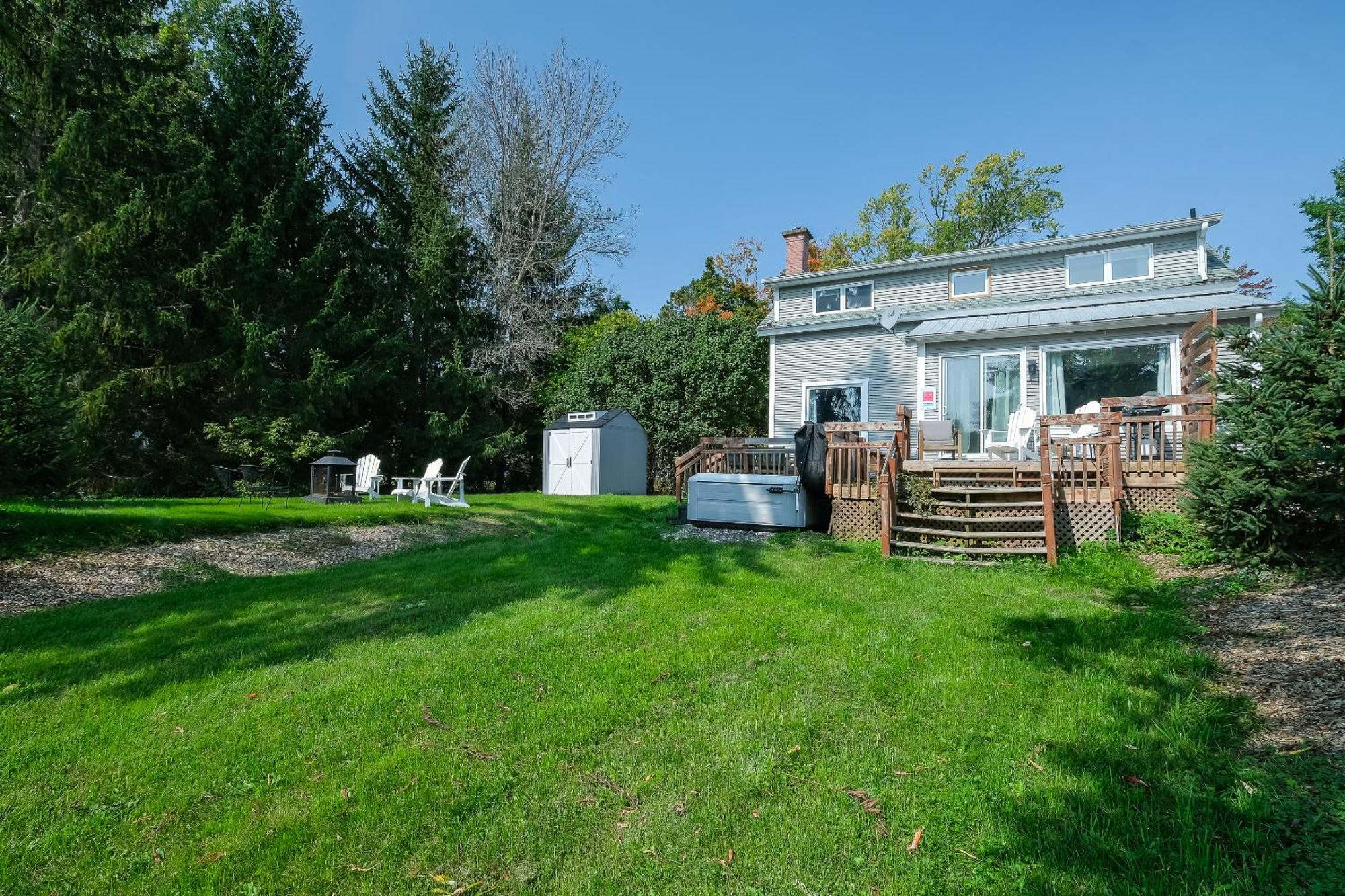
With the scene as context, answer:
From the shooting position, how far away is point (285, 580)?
6.32m

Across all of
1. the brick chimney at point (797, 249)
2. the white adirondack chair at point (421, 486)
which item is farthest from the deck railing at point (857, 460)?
the brick chimney at point (797, 249)

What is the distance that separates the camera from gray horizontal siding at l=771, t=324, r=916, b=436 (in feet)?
48.5

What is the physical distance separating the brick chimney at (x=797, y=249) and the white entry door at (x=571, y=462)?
24.9ft

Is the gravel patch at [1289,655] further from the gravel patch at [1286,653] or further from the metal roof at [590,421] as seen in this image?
the metal roof at [590,421]

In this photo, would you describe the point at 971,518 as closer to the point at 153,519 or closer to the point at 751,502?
the point at 751,502

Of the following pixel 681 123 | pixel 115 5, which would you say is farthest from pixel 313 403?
pixel 681 123

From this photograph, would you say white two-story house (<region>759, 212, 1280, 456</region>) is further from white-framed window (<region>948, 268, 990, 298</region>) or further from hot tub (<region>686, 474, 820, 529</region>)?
hot tub (<region>686, 474, 820, 529</region>)

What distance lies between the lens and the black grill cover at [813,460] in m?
8.83

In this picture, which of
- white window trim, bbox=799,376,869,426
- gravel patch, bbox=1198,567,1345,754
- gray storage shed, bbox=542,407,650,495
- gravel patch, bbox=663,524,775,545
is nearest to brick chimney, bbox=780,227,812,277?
white window trim, bbox=799,376,869,426

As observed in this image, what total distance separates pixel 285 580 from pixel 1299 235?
3588cm

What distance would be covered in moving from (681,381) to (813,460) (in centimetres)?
1189

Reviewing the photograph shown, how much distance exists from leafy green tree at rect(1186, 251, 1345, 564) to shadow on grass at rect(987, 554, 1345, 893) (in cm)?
283

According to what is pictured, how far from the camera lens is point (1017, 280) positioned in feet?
48.1

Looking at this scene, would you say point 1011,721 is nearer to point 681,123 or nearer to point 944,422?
point 944,422
